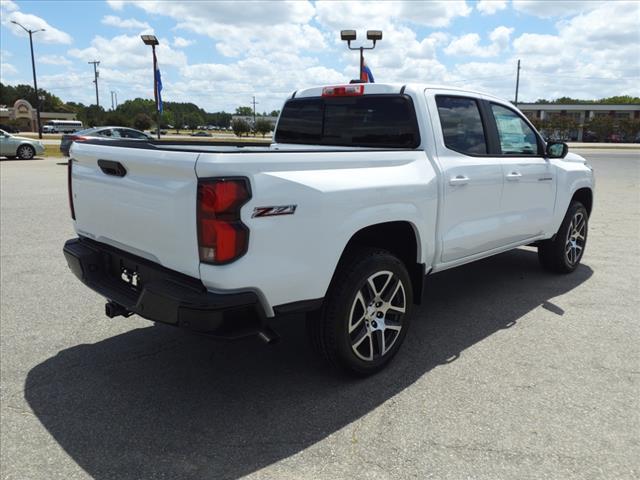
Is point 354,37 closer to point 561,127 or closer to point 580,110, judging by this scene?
point 561,127

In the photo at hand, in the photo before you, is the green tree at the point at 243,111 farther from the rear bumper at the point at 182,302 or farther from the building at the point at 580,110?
the rear bumper at the point at 182,302

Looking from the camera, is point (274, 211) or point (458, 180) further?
point (458, 180)

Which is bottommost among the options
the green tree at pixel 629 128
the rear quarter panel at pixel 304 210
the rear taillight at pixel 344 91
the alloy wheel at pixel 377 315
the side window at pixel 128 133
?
the alloy wheel at pixel 377 315

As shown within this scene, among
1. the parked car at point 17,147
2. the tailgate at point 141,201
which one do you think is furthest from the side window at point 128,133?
the tailgate at point 141,201

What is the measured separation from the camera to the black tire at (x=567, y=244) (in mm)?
5754

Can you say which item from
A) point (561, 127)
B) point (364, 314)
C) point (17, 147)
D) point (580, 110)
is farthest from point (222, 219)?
point (580, 110)

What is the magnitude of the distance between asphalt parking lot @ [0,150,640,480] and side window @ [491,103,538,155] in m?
1.45

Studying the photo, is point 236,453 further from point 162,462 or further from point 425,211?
point 425,211

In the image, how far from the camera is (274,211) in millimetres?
2691

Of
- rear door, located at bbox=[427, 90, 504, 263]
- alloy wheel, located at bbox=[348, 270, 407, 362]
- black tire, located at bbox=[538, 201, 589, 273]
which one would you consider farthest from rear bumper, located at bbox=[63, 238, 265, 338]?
black tire, located at bbox=[538, 201, 589, 273]

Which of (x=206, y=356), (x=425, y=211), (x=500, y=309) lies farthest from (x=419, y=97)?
(x=206, y=356)

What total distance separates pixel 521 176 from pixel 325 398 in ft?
9.20

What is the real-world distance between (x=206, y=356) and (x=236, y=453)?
48.5 inches

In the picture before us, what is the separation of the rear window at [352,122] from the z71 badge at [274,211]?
5.01 ft
